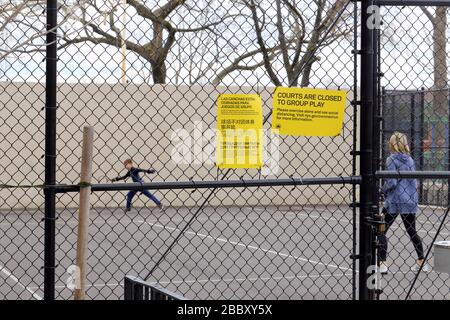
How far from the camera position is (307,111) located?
19.2 feet

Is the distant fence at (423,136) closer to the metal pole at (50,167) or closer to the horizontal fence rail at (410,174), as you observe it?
the horizontal fence rail at (410,174)

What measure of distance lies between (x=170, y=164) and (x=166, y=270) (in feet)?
42.5

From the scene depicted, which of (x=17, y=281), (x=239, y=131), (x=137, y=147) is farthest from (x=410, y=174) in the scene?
(x=137, y=147)

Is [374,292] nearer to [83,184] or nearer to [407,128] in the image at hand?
[83,184]

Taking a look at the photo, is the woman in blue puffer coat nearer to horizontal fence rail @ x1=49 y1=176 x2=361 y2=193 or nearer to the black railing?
horizontal fence rail @ x1=49 y1=176 x2=361 y2=193

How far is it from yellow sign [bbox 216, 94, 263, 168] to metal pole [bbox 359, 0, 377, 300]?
71 cm

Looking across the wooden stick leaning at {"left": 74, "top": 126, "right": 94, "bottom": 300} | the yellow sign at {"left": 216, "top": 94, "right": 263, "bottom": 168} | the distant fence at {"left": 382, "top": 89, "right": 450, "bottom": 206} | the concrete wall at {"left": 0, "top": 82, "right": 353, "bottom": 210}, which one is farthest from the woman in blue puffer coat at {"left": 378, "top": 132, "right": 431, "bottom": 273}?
the concrete wall at {"left": 0, "top": 82, "right": 353, "bottom": 210}

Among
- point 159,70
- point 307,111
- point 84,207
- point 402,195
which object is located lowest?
point 402,195

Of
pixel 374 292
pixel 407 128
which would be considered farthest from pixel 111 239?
pixel 374 292

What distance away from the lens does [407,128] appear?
74.6 feet

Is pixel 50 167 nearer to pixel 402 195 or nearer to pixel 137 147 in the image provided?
pixel 402 195

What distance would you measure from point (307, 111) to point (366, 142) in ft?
1.46

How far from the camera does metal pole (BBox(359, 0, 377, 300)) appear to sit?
5824 mm
